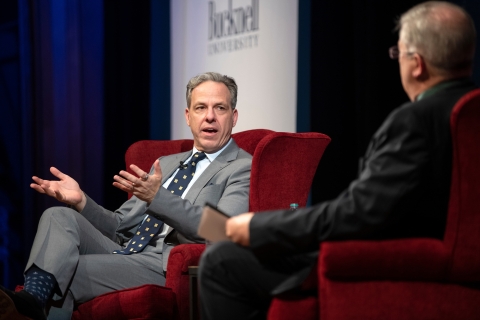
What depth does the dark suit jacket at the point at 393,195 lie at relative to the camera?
1.53 metres

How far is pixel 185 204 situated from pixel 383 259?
3.34 feet

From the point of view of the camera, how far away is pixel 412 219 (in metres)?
1.63

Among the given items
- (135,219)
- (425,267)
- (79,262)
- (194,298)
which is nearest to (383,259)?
(425,267)

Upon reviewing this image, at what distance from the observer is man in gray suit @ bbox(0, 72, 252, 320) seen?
7.69 ft

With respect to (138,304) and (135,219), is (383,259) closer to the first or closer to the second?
(138,304)

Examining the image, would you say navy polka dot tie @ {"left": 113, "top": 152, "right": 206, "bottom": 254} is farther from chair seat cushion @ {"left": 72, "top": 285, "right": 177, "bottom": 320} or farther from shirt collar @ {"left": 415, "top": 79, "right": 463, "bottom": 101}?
shirt collar @ {"left": 415, "top": 79, "right": 463, "bottom": 101}

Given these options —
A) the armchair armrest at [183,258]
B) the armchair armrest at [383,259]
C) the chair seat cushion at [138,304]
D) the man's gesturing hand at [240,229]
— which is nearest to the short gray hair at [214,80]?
the armchair armrest at [183,258]

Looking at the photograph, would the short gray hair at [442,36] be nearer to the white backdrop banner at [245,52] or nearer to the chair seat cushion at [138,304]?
the chair seat cushion at [138,304]

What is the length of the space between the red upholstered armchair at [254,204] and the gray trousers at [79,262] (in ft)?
0.28

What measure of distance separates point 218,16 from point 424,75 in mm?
2828

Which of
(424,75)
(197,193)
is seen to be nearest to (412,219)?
(424,75)

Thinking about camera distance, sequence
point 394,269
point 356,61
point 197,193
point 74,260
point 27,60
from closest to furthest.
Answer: point 394,269
point 74,260
point 197,193
point 356,61
point 27,60

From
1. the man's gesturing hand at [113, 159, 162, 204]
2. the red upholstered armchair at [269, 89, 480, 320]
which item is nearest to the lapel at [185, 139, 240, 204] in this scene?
the man's gesturing hand at [113, 159, 162, 204]

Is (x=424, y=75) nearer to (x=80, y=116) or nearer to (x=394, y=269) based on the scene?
(x=394, y=269)
